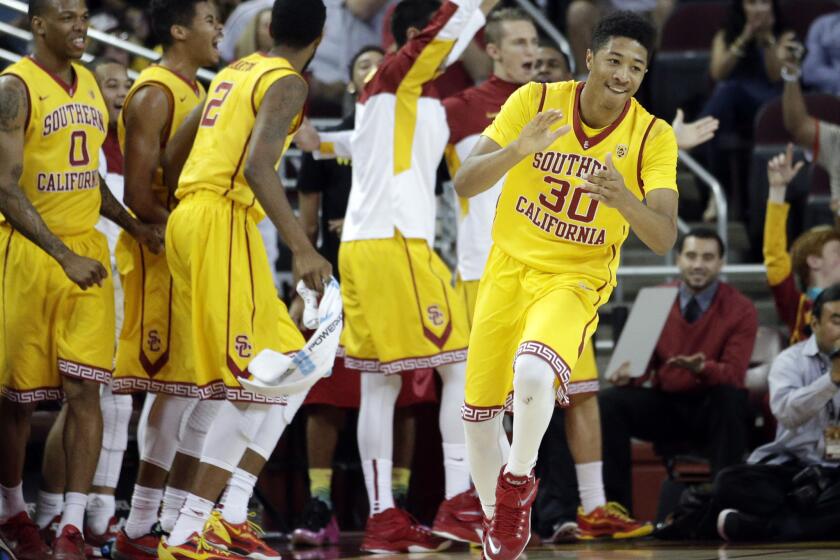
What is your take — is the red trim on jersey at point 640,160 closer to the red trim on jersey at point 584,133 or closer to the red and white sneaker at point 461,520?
the red trim on jersey at point 584,133

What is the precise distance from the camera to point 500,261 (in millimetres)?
5914

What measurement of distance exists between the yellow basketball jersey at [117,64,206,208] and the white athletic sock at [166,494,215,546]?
1.50 m

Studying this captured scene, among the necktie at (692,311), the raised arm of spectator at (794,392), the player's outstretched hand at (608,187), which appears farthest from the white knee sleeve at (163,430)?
the necktie at (692,311)

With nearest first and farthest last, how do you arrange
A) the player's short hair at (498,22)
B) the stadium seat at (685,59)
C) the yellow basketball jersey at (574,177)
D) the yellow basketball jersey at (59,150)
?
the yellow basketball jersey at (574,177) < the yellow basketball jersey at (59,150) < the player's short hair at (498,22) < the stadium seat at (685,59)

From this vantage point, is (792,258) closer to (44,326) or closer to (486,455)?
(486,455)

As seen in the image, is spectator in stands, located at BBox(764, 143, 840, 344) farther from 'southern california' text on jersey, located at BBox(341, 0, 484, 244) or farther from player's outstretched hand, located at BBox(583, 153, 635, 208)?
player's outstretched hand, located at BBox(583, 153, 635, 208)

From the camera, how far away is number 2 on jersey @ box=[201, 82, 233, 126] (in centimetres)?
643

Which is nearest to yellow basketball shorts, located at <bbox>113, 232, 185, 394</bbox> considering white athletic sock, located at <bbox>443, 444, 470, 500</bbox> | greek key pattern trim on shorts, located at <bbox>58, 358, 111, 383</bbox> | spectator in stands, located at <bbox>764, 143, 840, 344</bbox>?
greek key pattern trim on shorts, located at <bbox>58, 358, 111, 383</bbox>

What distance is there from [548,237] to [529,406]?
73 cm

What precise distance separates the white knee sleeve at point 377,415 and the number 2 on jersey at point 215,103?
1.68 meters

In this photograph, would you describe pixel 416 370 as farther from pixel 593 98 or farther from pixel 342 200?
pixel 593 98

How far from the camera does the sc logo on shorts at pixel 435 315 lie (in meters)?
7.25

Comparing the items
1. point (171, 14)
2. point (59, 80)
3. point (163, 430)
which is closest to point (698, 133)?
point (171, 14)

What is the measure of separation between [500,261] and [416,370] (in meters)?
1.86
